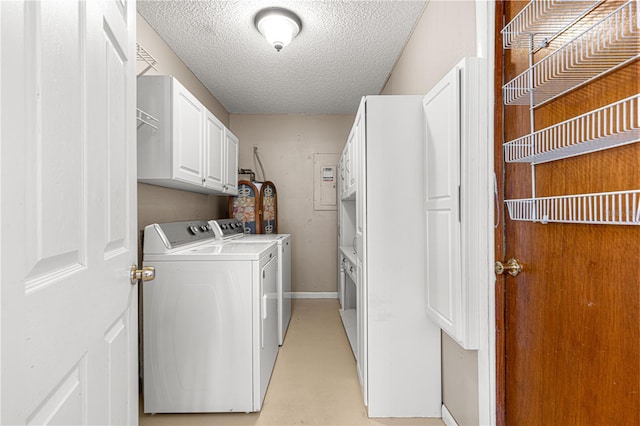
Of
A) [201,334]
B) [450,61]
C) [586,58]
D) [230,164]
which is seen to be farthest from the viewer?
[230,164]

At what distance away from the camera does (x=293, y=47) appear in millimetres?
2607

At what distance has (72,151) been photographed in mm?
667

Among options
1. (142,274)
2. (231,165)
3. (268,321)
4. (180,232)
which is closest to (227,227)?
(231,165)

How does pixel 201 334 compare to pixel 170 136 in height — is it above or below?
below

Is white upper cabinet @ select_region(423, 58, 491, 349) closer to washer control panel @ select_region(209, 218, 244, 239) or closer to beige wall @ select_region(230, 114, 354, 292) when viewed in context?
washer control panel @ select_region(209, 218, 244, 239)

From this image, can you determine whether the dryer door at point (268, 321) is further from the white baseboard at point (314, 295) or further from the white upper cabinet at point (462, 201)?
the white baseboard at point (314, 295)

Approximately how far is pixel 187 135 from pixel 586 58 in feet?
7.04

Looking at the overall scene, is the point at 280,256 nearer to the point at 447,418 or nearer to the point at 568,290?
the point at 447,418

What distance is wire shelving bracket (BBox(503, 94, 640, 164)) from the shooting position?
29.2 inches

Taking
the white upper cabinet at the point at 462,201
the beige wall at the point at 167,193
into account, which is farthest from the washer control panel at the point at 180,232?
the white upper cabinet at the point at 462,201

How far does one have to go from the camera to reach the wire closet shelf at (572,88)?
0.75 metres

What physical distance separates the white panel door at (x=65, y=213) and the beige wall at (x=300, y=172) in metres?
3.31

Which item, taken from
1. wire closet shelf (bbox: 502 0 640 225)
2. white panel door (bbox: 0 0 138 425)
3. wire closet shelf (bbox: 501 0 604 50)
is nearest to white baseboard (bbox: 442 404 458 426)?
wire closet shelf (bbox: 502 0 640 225)

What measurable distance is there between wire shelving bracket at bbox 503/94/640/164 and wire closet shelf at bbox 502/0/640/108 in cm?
11
